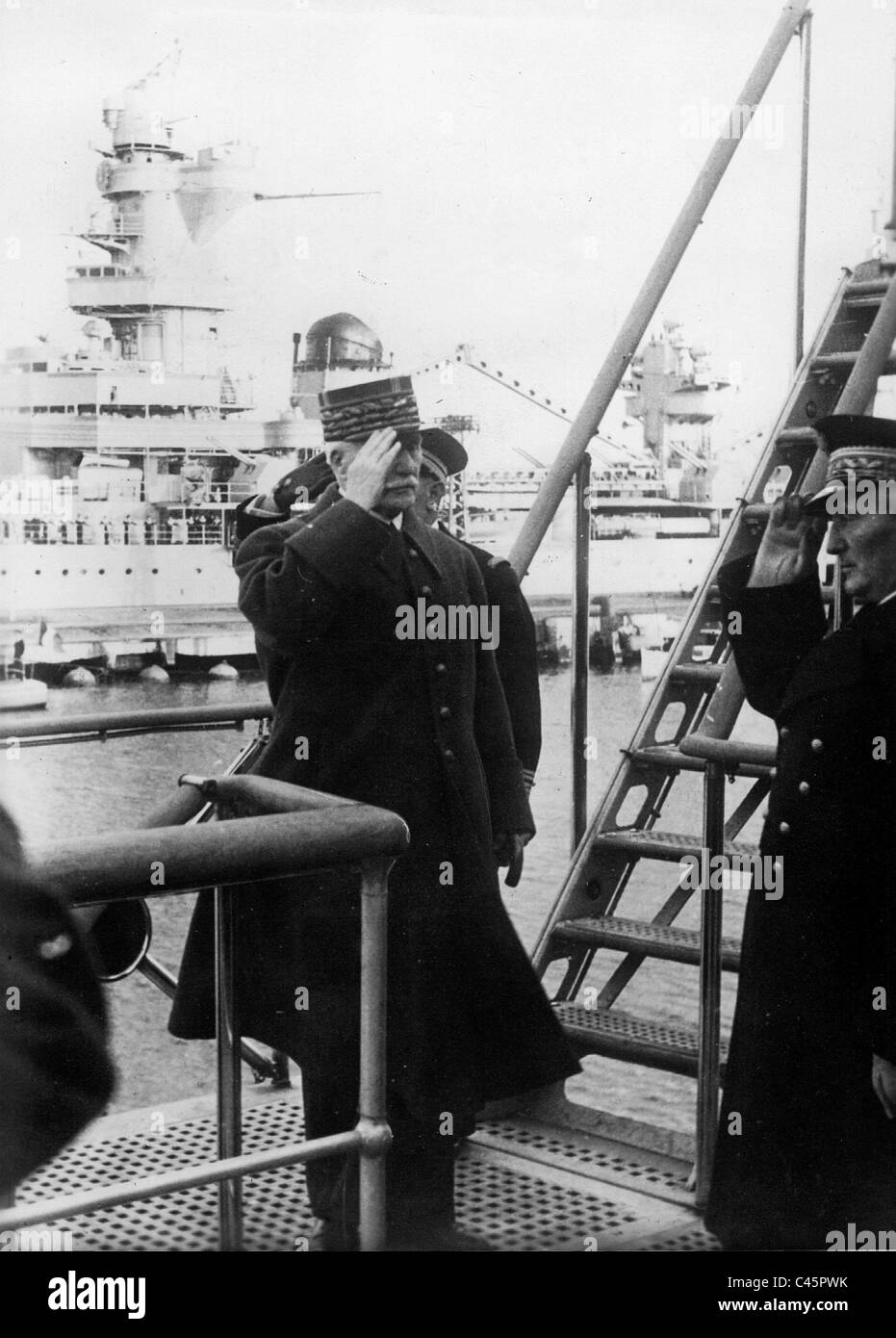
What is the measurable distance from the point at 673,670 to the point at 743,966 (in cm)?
109

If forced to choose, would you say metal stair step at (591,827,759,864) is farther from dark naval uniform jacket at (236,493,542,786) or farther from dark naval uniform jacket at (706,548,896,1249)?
dark naval uniform jacket at (706,548,896,1249)

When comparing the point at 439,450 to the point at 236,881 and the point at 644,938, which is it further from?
the point at 236,881

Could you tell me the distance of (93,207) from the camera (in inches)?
119

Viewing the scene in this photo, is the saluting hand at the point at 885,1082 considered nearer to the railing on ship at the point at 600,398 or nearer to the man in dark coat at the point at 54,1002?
the railing on ship at the point at 600,398

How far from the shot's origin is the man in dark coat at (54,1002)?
105 centimetres

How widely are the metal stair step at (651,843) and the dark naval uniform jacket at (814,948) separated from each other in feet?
2.32

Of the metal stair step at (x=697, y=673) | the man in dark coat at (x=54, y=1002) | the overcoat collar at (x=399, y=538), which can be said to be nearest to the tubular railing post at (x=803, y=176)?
the metal stair step at (x=697, y=673)

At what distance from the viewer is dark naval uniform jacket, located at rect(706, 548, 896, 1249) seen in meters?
2.27

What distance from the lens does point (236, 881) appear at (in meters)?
1.72

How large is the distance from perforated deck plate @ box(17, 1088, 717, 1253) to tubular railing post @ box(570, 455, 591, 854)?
0.72 m

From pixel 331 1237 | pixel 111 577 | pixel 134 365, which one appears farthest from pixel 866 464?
pixel 111 577

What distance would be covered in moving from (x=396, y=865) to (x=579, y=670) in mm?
1008

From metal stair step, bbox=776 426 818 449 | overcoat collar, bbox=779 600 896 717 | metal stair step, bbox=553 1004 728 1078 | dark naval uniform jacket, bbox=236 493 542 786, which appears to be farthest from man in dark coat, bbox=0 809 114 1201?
metal stair step, bbox=776 426 818 449

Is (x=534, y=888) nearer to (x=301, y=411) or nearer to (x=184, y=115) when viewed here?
(x=301, y=411)
